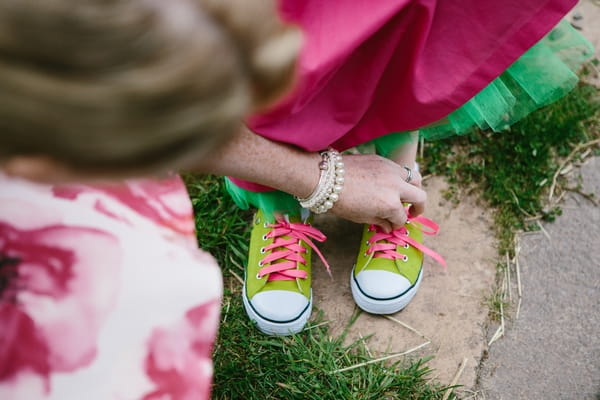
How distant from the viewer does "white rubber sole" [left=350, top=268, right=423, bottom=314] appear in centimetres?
129

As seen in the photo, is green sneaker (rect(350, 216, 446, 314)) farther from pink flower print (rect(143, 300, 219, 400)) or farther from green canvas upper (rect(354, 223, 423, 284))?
pink flower print (rect(143, 300, 219, 400))

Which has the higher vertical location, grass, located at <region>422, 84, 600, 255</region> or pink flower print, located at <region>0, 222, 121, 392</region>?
pink flower print, located at <region>0, 222, 121, 392</region>

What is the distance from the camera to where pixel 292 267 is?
129cm

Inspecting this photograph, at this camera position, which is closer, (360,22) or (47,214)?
(47,214)

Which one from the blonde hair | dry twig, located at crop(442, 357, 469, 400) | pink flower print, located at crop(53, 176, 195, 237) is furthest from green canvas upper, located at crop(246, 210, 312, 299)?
the blonde hair

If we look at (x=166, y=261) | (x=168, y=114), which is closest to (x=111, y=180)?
(x=168, y=114)

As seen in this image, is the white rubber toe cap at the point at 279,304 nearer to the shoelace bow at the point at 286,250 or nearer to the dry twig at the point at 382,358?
the shoelace bow at the point at 286,250

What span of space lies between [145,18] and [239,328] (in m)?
0.90

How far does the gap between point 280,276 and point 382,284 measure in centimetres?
21

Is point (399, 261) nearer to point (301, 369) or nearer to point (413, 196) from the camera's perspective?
point (413, 196)

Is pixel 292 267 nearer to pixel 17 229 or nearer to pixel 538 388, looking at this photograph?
pixel 538 388

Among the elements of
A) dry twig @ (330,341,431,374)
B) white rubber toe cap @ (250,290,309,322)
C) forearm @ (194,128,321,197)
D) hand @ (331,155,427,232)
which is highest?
forearm @ (194,128,321,197)

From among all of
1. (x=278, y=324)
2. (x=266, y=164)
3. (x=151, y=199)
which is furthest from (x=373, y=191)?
(x=151, y=199)

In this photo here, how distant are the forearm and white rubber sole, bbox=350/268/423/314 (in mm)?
307
